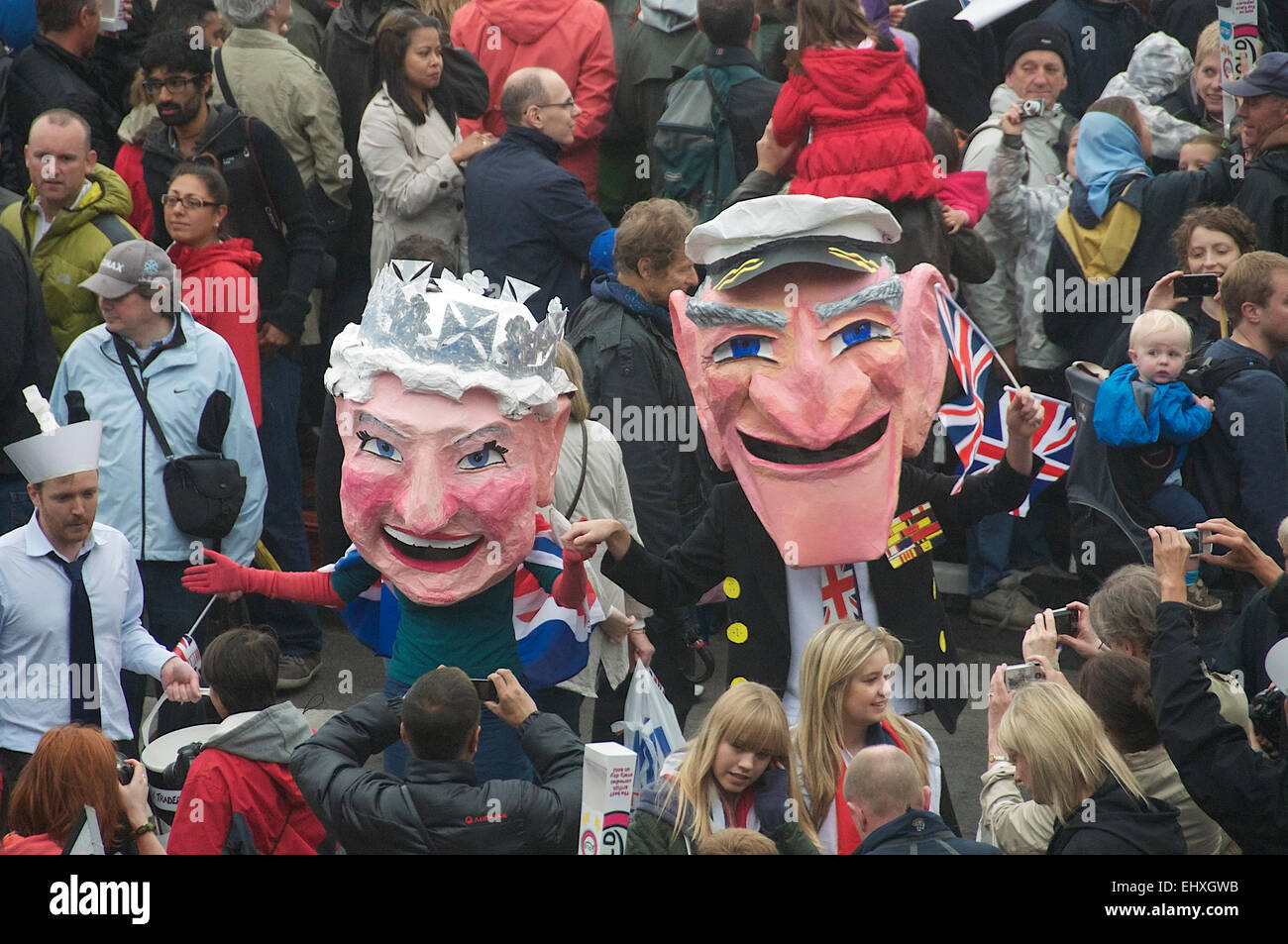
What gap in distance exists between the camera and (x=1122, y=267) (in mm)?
7484

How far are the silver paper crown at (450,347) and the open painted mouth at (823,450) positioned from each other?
0.63m

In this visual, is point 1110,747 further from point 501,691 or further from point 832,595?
point 501,691

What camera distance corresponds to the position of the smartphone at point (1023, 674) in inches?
181

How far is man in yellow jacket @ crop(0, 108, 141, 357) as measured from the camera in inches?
271

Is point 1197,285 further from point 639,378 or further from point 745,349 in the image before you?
point 745,349

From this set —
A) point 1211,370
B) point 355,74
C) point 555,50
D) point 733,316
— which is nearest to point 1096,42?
point 555,50

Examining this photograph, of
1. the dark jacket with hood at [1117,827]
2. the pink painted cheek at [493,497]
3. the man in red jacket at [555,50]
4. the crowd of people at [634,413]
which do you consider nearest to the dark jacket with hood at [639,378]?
the crowd of people at [634,413]

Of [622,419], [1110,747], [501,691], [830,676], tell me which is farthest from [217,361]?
[1110,747]

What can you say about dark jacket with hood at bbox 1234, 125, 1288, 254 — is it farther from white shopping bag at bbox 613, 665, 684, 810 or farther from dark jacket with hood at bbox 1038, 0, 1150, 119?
white shopping bag at bbox 613, 665, 684, 810

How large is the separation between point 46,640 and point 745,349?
2.32 meters

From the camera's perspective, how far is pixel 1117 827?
12.9 feet

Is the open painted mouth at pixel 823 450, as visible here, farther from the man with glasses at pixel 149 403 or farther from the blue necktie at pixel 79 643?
the man with glasses at pixel 149 403
